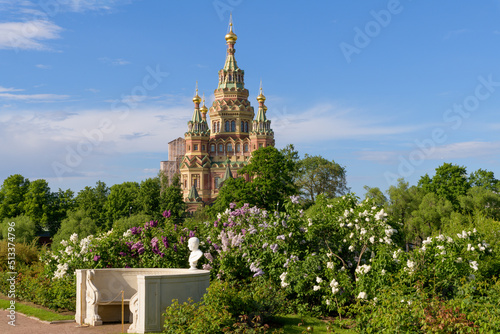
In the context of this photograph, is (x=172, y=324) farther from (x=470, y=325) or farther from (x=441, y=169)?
(x=441, y=169)

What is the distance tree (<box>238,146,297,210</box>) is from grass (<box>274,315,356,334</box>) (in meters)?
27.3

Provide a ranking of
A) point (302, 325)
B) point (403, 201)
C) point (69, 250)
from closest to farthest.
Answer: point (302, 325)
point (69, 250)
point (403, 201)

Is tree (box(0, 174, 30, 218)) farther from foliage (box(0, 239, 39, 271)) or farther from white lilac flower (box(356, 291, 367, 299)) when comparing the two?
white lilac flower (box(356, 291, 367, 299))

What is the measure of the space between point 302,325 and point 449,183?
125 feet

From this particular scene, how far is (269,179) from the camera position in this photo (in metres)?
43.9

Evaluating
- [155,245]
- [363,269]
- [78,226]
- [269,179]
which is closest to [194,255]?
[155,245]

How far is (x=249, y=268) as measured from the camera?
14.8 meters

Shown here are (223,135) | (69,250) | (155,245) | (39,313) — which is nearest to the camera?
(39,313)

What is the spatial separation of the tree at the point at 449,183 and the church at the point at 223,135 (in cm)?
3765

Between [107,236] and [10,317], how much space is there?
3.98 metres

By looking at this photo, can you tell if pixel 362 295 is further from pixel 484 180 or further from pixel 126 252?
pixel 484 180

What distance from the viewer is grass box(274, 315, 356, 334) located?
467 inches

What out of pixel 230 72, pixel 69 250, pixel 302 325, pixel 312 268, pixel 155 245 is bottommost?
pixel 302 325

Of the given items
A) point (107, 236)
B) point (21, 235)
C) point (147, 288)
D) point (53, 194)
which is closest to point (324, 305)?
point (147, 288)
